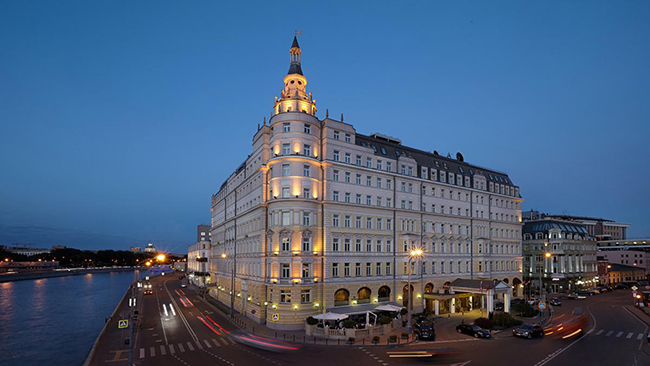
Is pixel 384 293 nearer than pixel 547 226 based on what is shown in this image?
Yes

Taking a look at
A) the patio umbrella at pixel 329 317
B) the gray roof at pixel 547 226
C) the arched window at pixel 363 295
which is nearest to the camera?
the patio umbrella at pixel 329 317

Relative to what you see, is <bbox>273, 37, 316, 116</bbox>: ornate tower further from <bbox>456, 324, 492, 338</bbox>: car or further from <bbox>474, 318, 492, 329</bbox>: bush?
<bbox>474, 318, 492, 329</bbox>: bush

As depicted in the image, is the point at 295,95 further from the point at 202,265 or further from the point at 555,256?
the point at 202,265

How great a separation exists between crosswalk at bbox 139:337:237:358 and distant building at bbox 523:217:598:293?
282 feet

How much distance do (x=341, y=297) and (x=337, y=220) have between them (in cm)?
1130

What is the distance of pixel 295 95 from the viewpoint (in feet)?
206

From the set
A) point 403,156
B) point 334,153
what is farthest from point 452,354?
point 403,156

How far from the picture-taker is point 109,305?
102625mm

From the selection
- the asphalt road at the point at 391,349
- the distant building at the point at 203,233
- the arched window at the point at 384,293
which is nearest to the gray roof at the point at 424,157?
the arched window at the point at 384,293

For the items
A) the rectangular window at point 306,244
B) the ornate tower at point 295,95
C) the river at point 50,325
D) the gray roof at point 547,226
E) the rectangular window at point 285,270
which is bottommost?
the river at point 50,325

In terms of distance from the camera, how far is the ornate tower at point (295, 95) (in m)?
61.0

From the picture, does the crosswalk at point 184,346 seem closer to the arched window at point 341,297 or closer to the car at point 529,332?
the arched window at point 341,297

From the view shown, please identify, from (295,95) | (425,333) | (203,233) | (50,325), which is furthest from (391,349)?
(203,233)

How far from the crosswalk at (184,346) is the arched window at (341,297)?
1586 centimetres
